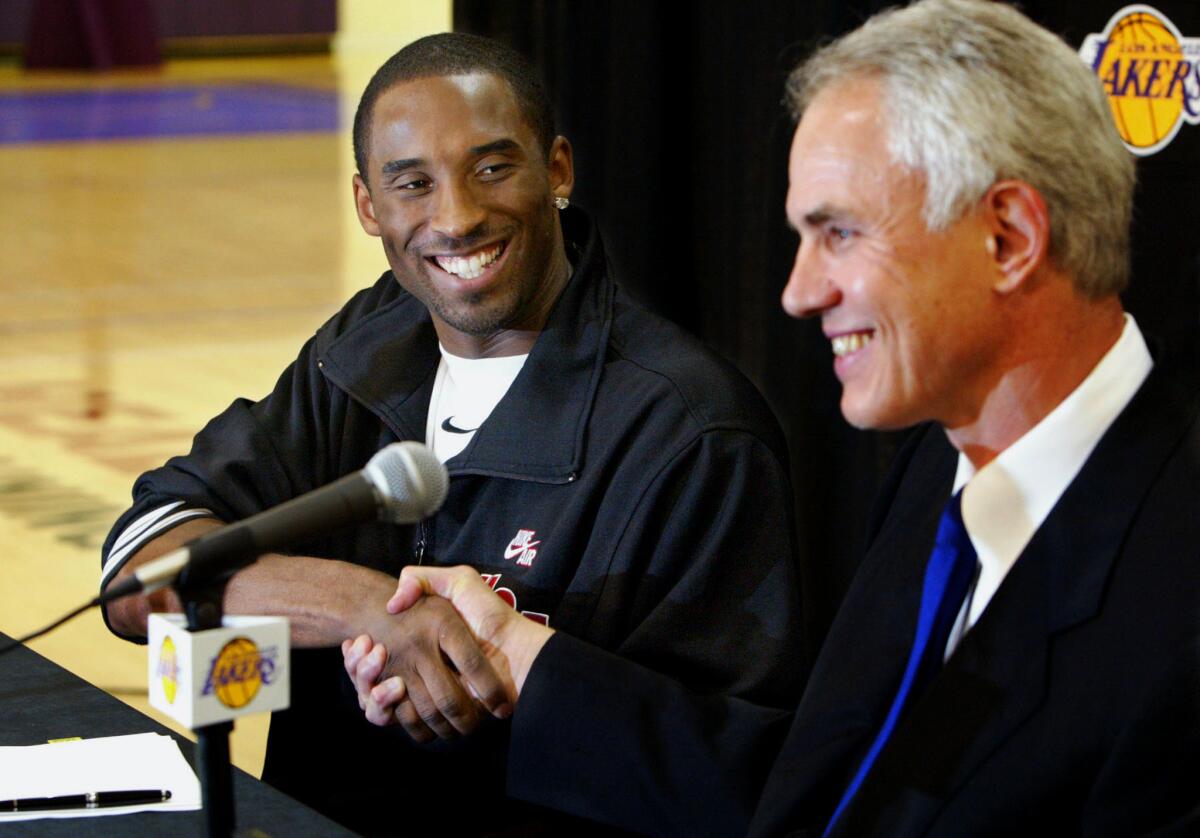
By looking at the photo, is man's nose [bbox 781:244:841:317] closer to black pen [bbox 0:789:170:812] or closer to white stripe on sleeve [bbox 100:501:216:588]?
black pen [bbox 0:789:170:812]

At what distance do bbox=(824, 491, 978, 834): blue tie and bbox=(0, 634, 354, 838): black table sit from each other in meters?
0.55

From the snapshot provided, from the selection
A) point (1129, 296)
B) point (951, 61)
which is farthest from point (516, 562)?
point (1129, 296)

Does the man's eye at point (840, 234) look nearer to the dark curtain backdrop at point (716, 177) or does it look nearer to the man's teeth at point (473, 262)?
the man's teeth at point (473, 262)

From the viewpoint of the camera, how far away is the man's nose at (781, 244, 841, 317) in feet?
4.87

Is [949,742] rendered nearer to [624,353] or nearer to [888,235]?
[888,235]

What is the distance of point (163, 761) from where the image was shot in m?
1.87

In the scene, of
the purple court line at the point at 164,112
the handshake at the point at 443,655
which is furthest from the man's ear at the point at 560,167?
the purple court line at the point at 164,112

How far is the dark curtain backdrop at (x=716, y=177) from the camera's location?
10.7ft

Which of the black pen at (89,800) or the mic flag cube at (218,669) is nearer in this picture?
the mic flag cube at (218,669)

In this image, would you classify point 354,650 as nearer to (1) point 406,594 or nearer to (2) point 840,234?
(1) point 406,594

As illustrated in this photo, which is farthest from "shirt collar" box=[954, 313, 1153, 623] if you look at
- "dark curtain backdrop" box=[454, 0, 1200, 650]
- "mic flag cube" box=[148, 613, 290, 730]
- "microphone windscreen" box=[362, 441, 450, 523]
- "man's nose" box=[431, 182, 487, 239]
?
"dark curtain backdrop" box=[454, 0, 1200, 650]

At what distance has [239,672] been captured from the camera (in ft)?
4.38

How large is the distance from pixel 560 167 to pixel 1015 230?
1.10 m

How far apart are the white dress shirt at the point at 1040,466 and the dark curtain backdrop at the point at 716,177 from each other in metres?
1.66
